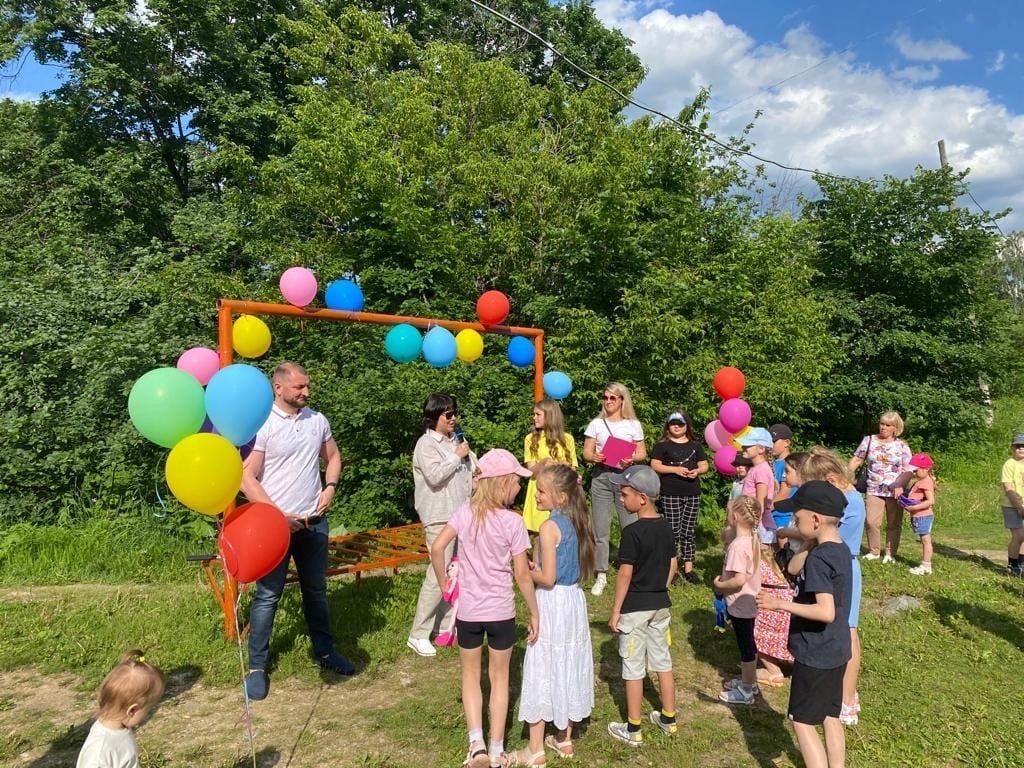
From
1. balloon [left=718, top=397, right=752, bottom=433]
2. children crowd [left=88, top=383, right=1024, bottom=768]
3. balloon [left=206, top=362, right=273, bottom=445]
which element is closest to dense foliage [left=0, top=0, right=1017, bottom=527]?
balloon [left=718, top=397, right=752, bottom=433]

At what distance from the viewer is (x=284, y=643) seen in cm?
446

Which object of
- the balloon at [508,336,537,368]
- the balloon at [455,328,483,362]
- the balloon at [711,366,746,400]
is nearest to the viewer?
the balloon at [711,366,746,400]

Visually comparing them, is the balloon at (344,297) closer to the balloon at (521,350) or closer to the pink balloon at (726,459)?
the balloon at (521,350)

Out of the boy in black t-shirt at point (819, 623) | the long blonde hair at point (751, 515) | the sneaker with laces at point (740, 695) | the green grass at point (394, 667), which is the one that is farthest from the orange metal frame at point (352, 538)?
the boy in black t-shirt at point (819, 623)

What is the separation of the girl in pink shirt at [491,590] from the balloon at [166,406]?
50.6 inches

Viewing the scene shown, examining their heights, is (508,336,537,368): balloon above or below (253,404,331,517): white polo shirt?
above

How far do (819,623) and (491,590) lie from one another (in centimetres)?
138

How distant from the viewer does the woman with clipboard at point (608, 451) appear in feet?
17.7

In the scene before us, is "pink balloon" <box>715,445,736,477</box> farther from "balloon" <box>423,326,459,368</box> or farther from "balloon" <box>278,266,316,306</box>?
"balloon" <box>278,266,316,306</box>

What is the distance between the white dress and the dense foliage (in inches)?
188

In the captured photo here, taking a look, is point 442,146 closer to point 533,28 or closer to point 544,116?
point 544,116

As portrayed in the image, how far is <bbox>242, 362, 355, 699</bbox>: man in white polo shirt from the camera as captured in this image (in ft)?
12.4

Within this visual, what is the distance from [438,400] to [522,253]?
242 inches

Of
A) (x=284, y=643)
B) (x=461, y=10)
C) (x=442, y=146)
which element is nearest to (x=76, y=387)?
(x=284, y=643)
